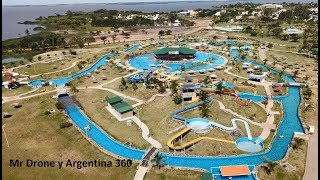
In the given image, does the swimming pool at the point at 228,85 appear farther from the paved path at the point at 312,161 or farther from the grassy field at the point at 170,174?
the grassy field at the point at 170,174

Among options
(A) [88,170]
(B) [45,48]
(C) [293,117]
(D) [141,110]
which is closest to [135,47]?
(B) [45,48]

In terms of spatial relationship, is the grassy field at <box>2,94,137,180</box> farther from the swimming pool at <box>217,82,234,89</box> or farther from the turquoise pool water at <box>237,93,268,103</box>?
the swimming pool at <box>217,82,234,89</box>

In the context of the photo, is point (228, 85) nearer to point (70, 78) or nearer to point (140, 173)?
point (140, 173)

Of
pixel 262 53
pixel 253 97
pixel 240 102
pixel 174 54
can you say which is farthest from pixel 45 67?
pixel 262 53

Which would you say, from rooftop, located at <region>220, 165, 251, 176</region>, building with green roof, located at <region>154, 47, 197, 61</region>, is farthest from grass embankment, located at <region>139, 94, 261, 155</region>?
building with green roof, located at <region>154, 47, 197, 61</region>

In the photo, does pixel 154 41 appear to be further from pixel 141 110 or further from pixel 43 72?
pixel 141 110

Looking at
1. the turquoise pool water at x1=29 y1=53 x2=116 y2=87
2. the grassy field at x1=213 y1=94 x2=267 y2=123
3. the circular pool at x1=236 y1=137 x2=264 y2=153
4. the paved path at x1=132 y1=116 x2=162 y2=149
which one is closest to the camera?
the circular pool at x1=236 y1=137 x2=264 y2=153
